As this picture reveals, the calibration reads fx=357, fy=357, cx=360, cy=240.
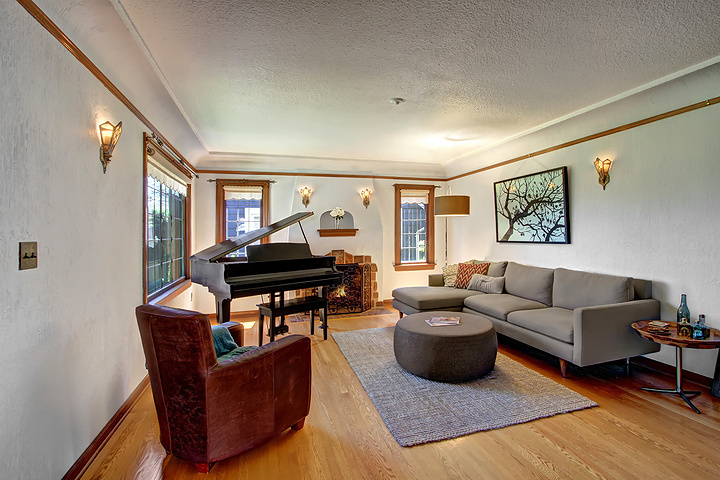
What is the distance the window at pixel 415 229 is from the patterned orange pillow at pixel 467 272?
1.44 meters

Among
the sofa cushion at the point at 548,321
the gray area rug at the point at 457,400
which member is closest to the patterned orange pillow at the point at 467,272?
the sofa cushion at the point at 548,321

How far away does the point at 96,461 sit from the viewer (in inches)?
81.0

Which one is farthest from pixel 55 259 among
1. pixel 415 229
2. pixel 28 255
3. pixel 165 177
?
pixel 415 229

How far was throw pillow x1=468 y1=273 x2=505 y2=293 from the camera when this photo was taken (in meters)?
4.78

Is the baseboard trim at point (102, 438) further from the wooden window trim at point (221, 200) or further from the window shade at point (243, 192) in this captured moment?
the window shade at point (243, 192)

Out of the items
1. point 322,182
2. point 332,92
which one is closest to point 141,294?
point 332,92

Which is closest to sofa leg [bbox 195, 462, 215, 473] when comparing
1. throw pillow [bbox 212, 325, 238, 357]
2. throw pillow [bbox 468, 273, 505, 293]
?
throw pillow [bbox 212, 325, 238, 357]

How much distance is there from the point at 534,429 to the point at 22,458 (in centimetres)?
273

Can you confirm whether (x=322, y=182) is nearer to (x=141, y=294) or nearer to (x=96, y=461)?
(x=141, y=294)

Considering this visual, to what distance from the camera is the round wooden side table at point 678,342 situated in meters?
2.50

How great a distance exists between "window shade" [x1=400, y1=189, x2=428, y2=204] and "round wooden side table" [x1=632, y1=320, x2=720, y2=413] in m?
4.16

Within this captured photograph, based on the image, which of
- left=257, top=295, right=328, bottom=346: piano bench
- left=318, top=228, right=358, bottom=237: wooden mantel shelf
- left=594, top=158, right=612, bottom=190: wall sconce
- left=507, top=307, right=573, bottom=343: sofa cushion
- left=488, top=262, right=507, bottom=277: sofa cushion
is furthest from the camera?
left=318, top=228, right=358, bottom=237: wooden mantel shelf

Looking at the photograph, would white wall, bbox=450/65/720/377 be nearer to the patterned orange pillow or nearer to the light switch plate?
the patterned orange pillow

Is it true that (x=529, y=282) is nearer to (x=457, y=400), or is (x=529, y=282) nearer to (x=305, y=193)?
(x=457, y=400)
